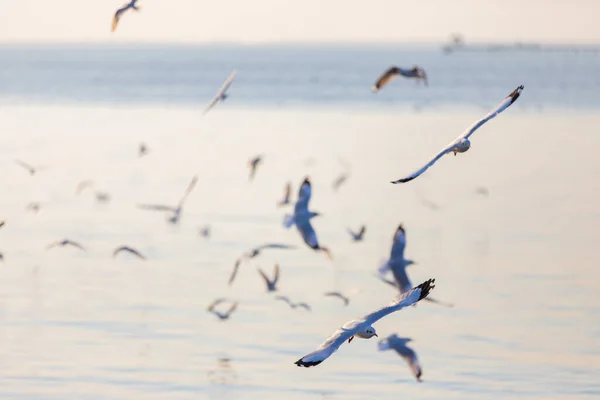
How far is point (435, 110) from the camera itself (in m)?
62.3

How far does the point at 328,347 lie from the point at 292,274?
10.2 metres

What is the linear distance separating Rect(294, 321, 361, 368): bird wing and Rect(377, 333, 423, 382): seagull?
3.41 m

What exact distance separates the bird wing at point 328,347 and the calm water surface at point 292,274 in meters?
3.30

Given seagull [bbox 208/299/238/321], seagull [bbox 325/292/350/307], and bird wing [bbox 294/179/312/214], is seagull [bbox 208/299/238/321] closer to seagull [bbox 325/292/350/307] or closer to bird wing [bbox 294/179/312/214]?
seagull [bbox 325/292/350/307]

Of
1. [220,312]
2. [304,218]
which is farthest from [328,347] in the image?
[220,312]

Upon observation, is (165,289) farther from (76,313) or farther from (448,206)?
(448,206)

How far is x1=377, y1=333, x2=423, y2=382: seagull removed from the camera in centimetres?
1561

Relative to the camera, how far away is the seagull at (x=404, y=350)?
15.6 m

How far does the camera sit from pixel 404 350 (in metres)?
15.8

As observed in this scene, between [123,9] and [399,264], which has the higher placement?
[123,9]

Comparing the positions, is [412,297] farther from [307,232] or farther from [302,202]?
[302,202]

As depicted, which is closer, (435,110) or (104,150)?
(104,150)

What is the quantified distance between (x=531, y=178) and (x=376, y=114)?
27.0 metres

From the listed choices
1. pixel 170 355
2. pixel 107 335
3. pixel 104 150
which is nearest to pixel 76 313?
pixel 107 335
